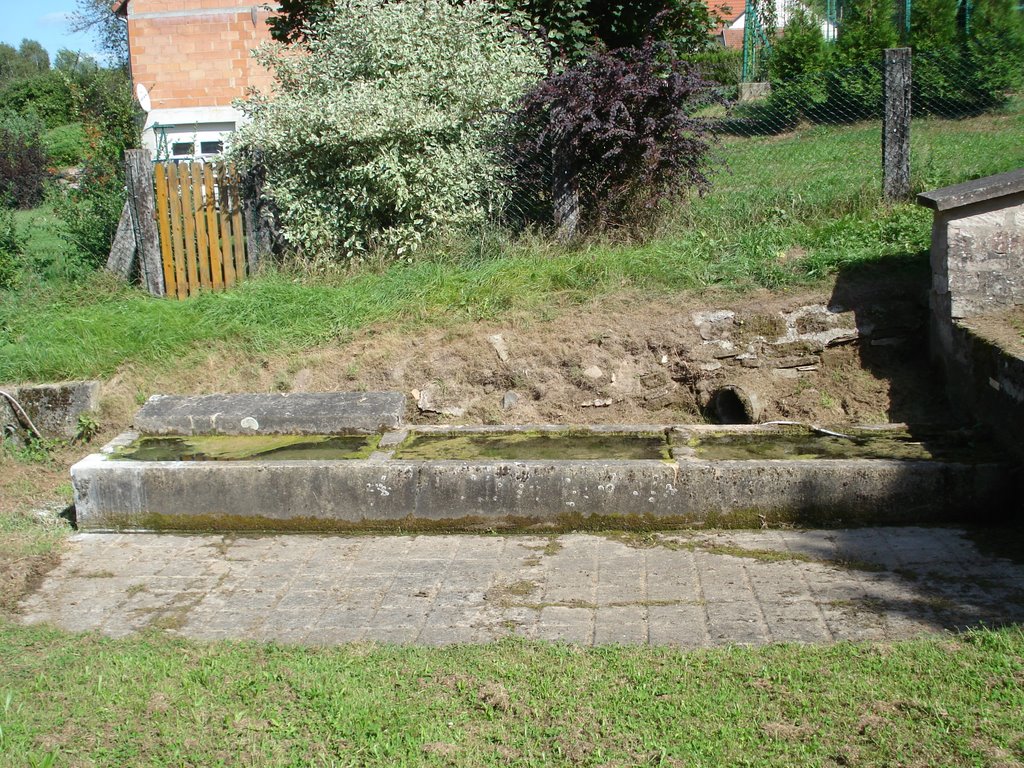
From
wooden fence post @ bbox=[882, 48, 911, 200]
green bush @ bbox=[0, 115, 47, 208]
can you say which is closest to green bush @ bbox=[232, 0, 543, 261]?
wooden fence post @ bbox=[882, 48, 911, 200]

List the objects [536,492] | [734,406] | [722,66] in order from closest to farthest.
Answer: [536,492], [734,406], [722,66]

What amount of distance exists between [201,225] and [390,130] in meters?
2.00

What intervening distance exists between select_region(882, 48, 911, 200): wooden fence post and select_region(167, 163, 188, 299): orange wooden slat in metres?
6.43

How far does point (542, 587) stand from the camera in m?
4.89

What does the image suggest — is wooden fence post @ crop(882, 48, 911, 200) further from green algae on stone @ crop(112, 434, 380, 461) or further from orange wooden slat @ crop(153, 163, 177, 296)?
orange wooden slat @ crop(153, 163, 177, 296)

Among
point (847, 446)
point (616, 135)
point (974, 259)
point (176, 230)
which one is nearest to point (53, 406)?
point (176, 230)

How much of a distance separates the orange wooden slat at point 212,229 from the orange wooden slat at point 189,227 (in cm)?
14

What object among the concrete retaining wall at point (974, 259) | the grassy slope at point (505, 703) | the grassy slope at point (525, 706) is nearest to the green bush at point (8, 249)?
the grassy slope at point (505, 703)

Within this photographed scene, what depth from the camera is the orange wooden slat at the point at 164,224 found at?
9.12 meters

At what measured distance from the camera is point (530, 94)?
29.3 feet

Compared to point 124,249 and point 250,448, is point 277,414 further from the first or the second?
point 124,249

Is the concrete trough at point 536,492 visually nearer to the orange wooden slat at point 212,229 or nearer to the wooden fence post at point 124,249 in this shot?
the orange wooden slat at point 212,229

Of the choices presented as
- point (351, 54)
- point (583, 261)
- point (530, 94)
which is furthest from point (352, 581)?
point (351, 54)

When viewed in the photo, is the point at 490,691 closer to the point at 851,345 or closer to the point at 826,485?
the point at 826,485
